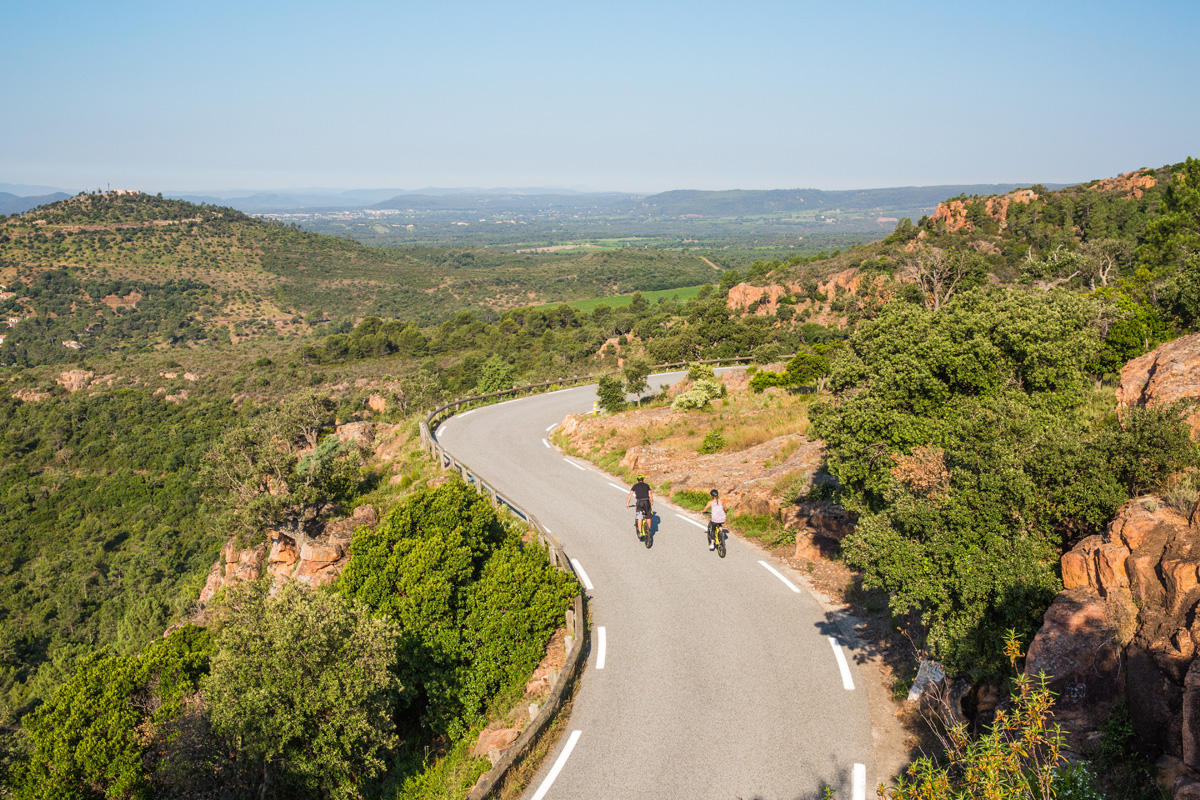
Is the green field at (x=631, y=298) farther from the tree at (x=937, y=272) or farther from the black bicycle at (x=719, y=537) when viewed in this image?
the black bicycle at (x=719, y=537)

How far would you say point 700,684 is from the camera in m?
8.96

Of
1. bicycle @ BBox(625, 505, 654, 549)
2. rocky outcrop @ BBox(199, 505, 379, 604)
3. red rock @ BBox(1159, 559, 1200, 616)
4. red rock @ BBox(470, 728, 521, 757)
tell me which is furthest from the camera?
rocky outcrop @ BBox(199, 505, 379, 604)

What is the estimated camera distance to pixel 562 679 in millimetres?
8805

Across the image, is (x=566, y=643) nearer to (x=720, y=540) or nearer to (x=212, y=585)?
(x=720, y=540)

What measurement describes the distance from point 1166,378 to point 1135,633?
5.60 metres

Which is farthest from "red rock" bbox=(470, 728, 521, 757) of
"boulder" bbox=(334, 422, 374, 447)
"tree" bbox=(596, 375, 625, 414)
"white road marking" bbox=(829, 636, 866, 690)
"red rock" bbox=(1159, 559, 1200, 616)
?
"boulder" bbox=(334, 422, 374, 447)

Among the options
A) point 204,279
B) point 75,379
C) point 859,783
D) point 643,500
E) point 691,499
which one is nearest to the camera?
point 859,783

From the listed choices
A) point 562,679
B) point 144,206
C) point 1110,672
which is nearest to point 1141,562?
point 1110,672

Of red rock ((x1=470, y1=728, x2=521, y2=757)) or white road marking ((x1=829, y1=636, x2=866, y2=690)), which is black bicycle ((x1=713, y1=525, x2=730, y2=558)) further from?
red rock ((x1=470, y1=728, x2=521, y2=757))

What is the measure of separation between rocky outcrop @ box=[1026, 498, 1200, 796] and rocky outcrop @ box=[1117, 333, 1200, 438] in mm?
2572

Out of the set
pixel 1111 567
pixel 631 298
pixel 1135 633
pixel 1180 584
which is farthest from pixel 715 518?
pixel 631 298

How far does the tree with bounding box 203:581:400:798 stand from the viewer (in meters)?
7.54

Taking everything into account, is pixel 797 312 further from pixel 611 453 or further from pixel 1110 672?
pixel 1110 672

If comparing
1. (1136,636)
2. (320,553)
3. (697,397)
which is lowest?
(320,553)
